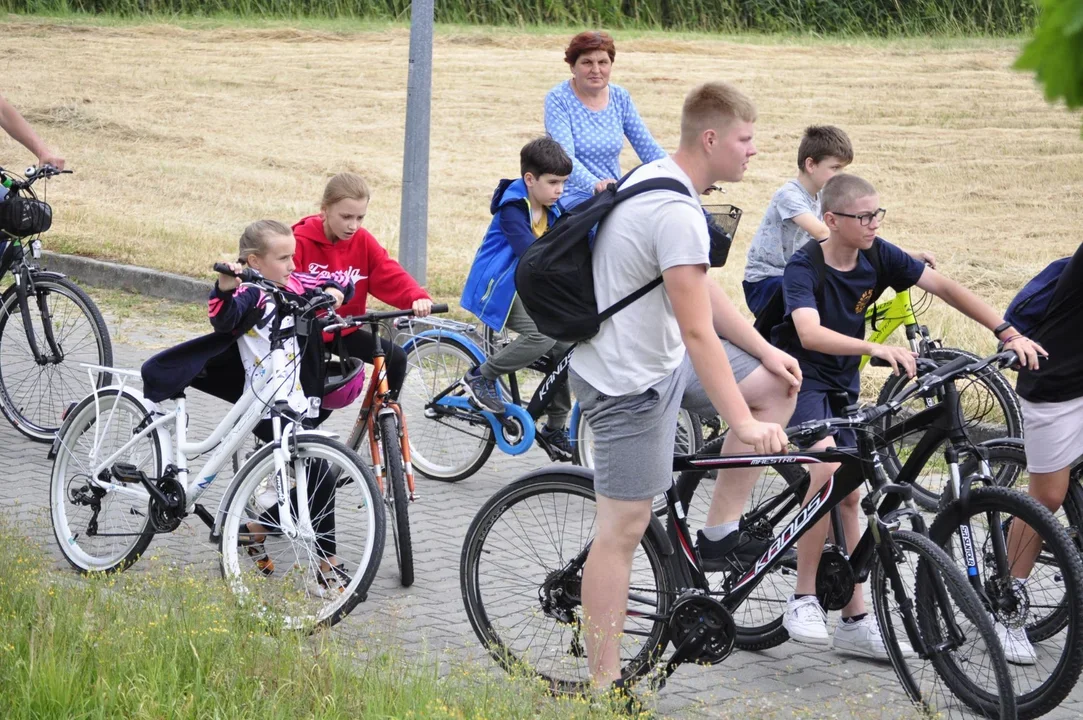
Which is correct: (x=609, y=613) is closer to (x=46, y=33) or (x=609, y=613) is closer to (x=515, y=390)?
(x=515, y=390)

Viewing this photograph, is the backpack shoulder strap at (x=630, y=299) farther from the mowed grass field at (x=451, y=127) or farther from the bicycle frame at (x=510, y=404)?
the mowed grass field at (x=451, y=127)

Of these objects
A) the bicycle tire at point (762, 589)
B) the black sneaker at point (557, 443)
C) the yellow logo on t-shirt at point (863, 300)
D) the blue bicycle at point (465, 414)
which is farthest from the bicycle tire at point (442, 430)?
the yellow logo on t-shirt at point (863, 300)

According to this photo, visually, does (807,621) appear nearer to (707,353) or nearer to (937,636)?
(937,636)


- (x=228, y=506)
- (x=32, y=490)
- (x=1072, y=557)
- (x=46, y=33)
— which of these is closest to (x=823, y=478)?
(x=1072, y=557)

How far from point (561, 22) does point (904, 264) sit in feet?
88.1

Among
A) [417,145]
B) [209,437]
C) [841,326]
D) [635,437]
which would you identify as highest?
[417,145]

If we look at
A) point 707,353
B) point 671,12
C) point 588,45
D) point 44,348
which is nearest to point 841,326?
point 707,353

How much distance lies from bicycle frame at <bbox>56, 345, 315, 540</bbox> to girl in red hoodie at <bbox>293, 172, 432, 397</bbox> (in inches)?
26.4

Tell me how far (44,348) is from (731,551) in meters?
4.75

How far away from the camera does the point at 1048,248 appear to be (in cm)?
1639

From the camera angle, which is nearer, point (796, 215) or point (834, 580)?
point (834, 580)

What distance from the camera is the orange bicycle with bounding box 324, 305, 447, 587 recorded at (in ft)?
19.7

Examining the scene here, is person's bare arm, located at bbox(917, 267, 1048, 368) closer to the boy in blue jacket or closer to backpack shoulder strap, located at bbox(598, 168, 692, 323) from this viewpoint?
backpack shoulder strap, located at bbox(598, 168, 692, 323)

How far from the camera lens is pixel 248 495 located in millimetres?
5582
